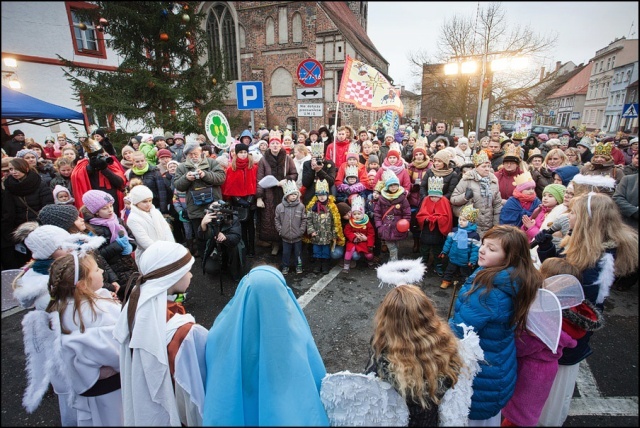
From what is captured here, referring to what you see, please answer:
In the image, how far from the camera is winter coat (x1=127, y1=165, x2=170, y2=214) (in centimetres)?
596

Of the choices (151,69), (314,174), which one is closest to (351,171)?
(314,174)

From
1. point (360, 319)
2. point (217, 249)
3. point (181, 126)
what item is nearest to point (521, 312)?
point (360, 319)

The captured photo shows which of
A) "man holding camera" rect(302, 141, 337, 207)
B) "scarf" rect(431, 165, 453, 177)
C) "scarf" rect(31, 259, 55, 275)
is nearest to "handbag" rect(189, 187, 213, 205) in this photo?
"man holding camera" rect(302, 141, 337, 207)

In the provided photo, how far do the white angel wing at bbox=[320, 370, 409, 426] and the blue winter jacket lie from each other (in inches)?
30.7

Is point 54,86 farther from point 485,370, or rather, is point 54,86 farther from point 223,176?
point 485,370

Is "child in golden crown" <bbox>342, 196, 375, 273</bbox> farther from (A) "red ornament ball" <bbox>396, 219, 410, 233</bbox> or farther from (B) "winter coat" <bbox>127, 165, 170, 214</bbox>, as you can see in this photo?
(B) "winter coat" <bbox>127, 165, 170, 214</bbox>

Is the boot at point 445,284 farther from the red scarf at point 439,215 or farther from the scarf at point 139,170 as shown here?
the scarf at point 139,170

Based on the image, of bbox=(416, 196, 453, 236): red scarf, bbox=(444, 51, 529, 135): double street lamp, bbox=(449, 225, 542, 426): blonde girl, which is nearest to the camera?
bbox=(449, 225, 542, 426): blonde girl

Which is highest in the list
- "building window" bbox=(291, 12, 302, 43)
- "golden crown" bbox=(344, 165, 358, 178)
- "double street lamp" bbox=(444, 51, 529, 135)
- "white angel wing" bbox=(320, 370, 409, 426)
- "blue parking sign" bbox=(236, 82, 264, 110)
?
"building window" bbox=(291, 12, 302, 43)

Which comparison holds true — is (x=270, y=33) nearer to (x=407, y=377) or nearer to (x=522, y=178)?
(x=522, y=178)

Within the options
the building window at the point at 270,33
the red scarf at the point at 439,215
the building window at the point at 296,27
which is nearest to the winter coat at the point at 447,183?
the red scarf at the point at 439,215

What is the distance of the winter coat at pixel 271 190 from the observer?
19.6 ft

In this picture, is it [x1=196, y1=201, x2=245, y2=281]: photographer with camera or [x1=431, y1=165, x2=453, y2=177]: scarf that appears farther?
[x1=431, y1=165, x2=453, y2=177]: scarf

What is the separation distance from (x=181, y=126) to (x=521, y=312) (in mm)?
10434
